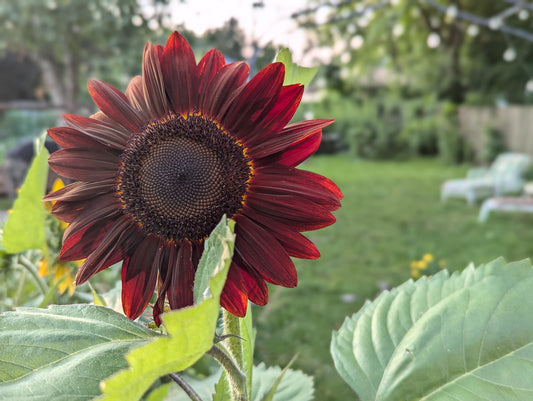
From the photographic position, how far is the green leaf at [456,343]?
20.4 inches

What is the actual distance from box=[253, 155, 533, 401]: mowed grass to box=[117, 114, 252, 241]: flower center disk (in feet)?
8.61

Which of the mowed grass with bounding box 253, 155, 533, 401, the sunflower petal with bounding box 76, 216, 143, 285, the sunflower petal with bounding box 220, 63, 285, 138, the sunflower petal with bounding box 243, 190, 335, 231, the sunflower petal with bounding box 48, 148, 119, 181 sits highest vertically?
the sunflower petal with bounding box 220, 63, 285, 138

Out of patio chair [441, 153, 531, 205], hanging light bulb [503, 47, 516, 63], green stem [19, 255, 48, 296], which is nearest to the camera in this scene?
green stem [19, 255, 48, 296]

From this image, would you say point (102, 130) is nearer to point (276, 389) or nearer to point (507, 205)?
point (276, 389)

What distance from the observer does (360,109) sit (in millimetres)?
15805

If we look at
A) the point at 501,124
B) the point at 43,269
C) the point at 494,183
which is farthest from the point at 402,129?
the point at 43,269

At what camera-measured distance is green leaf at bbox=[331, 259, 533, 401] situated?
1.70 ft

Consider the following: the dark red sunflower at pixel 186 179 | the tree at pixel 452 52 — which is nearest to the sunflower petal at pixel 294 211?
the dark red sunflower at pixel 186 179

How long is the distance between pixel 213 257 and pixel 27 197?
437 millimetres

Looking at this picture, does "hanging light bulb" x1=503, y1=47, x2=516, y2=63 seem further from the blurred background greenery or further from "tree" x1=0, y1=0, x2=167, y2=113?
"tree" x1=0, y1=0, x2=167, y2=113

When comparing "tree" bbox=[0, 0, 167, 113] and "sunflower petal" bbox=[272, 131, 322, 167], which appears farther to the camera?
"tree" bbox=[0, 0, 167, 113]

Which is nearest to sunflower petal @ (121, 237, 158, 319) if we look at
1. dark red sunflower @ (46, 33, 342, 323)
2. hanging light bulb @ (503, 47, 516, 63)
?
dark red sunflower @ (46, 33, 342, 323)

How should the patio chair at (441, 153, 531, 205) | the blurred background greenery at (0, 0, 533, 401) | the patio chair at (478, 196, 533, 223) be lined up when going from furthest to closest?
1. the patio chair at (441, 153, 531, 205)
2. the patio chair at (478, 196, 533, 223)
3. the blurred background greenery at (0, 0, 533, 401)

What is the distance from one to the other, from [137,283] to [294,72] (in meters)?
0.28
